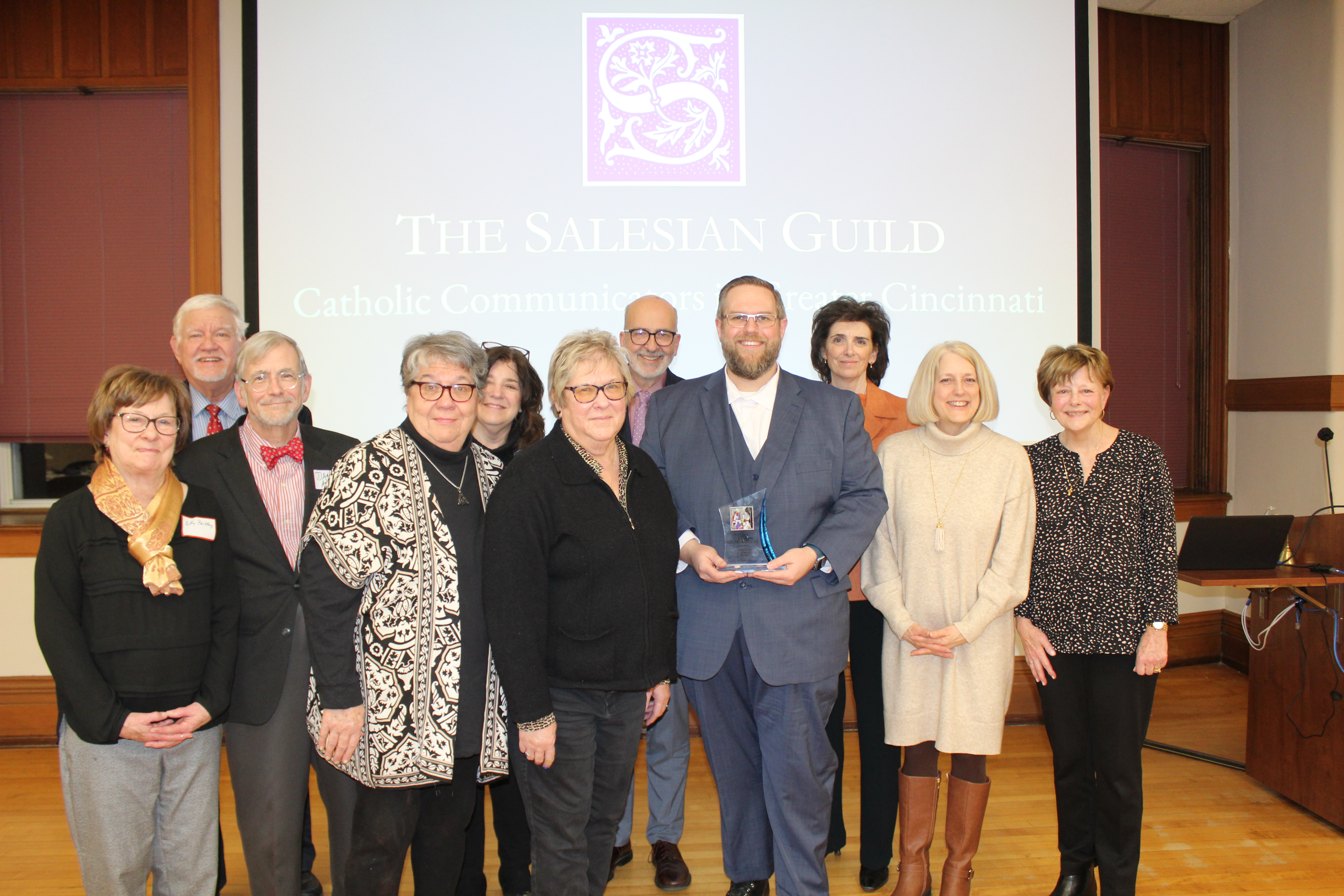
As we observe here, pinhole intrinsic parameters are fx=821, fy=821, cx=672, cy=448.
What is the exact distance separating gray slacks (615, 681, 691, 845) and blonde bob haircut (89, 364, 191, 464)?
165 cm

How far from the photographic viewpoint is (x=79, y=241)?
3.96 meters

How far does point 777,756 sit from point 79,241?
4052mm

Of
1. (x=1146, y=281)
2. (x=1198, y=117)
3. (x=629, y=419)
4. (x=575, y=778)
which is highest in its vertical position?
(x=1198, y=117)

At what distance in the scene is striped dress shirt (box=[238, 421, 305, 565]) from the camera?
6.52 feet

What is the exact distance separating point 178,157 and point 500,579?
347 cm

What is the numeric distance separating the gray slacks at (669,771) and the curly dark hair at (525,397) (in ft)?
3.19

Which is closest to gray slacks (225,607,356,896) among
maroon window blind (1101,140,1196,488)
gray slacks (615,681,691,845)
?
gray slacks (615,681,691,845)

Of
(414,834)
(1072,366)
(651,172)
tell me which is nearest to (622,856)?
(414,834)

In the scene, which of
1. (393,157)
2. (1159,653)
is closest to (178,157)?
(393,157)

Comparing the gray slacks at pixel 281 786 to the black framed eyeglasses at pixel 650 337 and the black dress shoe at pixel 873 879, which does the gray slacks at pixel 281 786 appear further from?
the black dress shoe at pixel 873 879

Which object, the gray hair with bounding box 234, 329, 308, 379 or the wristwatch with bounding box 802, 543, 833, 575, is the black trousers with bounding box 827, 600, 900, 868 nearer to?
the wristwatch with bounding box 802, 543, 833, 575

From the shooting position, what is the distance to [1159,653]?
7.25 ft

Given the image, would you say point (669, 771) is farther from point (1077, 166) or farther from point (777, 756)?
point (1077, 166)

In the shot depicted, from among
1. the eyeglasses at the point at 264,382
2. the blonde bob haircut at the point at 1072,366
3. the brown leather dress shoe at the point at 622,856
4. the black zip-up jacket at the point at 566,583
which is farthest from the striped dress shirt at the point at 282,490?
the blonde bob haircut at the point at 1072,366
